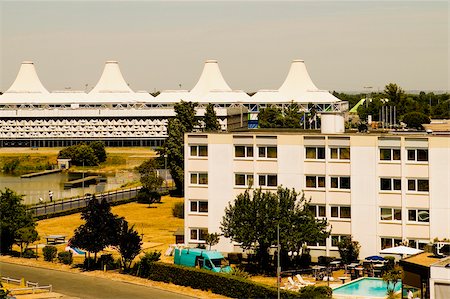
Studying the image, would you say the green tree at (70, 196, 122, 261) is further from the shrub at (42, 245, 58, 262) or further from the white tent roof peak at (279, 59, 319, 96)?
the white tent roof peak at (279, 59, 319, 96)

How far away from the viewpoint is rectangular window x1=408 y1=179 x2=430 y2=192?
41875mm

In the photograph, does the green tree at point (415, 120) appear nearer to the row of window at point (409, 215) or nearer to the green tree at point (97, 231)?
the row of window at point (409, 215)

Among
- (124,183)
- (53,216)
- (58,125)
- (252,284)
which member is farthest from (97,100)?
(252,284)

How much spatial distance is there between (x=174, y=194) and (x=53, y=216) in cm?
1603

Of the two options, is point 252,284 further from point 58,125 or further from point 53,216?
point 58,125

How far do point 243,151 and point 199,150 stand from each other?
2.46 meters

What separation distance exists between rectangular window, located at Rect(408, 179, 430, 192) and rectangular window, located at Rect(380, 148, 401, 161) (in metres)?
1.28

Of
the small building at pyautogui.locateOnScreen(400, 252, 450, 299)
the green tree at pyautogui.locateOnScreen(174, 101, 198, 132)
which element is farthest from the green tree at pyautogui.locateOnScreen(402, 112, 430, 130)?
the small building at pyautogui.locateOnScreen(400, 252, 450, 299)

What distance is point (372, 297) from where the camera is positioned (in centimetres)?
3472

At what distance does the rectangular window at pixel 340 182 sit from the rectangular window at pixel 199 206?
672 cm

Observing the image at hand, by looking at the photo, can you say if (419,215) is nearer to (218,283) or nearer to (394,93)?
(218,283)

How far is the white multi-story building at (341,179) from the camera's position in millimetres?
41750

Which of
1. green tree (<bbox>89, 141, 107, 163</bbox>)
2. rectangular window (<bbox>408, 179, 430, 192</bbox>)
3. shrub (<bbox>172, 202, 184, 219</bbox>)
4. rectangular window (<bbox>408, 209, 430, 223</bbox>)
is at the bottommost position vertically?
shrub (<bbox>172, 202, 184, 219</bbox>)

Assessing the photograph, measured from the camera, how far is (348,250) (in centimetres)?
4206
